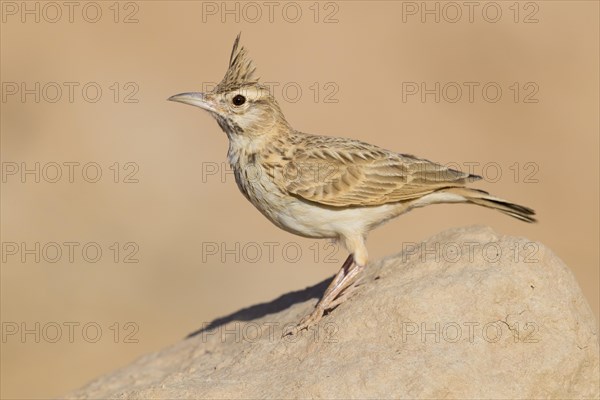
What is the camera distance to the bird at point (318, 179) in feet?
29.8

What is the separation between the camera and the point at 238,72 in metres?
9.42

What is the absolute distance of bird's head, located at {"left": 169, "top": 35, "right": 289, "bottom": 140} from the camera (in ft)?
30.4

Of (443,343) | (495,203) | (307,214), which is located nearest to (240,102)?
(307,214)

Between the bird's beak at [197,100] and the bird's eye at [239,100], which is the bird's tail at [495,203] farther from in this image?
the bird's beak at [197,100]

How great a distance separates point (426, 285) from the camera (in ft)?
26.5

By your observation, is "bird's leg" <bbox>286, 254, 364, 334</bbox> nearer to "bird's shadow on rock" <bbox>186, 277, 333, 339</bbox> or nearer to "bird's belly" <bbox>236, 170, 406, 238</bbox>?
"bird's belly" <bbox>236, 170, 406, 238</bbox>

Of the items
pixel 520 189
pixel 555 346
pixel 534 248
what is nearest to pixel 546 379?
pixel 555 346

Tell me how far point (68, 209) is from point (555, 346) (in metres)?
14.2

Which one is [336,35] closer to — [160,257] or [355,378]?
[160,257]

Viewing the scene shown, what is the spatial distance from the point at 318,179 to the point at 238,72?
119cm

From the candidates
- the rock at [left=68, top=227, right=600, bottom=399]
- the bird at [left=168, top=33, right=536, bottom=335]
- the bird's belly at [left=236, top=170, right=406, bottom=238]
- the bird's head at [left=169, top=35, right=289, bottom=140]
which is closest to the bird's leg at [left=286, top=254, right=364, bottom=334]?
the bird at [left=168, top=33, right=536, bottom=335]

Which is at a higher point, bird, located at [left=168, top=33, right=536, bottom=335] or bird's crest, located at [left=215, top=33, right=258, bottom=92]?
bird's crest, located at [left=215, top=33, right=258, bottom=92]

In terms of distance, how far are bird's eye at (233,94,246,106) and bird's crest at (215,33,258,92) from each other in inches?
3.7

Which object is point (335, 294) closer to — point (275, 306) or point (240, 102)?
point (275, 306)
